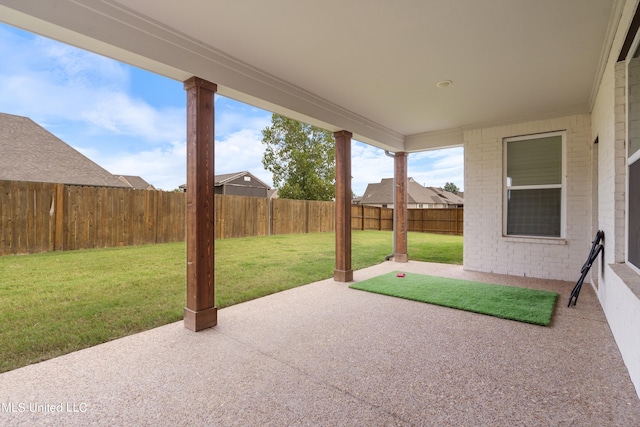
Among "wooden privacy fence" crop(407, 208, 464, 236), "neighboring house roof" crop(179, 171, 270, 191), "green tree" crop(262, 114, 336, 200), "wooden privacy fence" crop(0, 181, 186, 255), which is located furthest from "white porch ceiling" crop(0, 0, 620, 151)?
"neighboring house roof" crop(179, 171, 270, 191)

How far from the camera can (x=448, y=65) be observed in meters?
3.08

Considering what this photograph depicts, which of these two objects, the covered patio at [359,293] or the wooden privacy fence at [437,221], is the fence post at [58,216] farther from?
the wooden privacy fence at [437,221]

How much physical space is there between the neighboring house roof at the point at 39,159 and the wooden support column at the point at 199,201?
6267 mm

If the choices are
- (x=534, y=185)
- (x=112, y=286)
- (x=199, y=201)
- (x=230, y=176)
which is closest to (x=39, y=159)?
(x=112, y=286)

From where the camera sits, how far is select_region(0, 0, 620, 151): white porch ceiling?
2.13 metres

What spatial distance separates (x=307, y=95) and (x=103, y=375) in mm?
3378

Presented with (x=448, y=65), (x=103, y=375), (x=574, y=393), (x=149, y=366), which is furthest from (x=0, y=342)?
(x=448, y=65)

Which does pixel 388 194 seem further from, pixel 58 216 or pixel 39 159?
pixel 58 216

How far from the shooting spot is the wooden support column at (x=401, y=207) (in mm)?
6336

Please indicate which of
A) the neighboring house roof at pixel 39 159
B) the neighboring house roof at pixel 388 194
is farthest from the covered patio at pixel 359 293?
the neighboring house roof at pixel 388 194

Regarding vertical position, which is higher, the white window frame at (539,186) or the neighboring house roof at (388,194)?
the neighboring house roof at (388,194)

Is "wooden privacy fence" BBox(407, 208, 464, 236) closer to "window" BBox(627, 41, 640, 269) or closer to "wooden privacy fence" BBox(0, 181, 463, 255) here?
"wooden privacy fence" BBox(0, 181, 463, 255)

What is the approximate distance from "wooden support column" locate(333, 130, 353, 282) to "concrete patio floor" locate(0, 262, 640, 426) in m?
1.64

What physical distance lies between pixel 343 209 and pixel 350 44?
247cm
